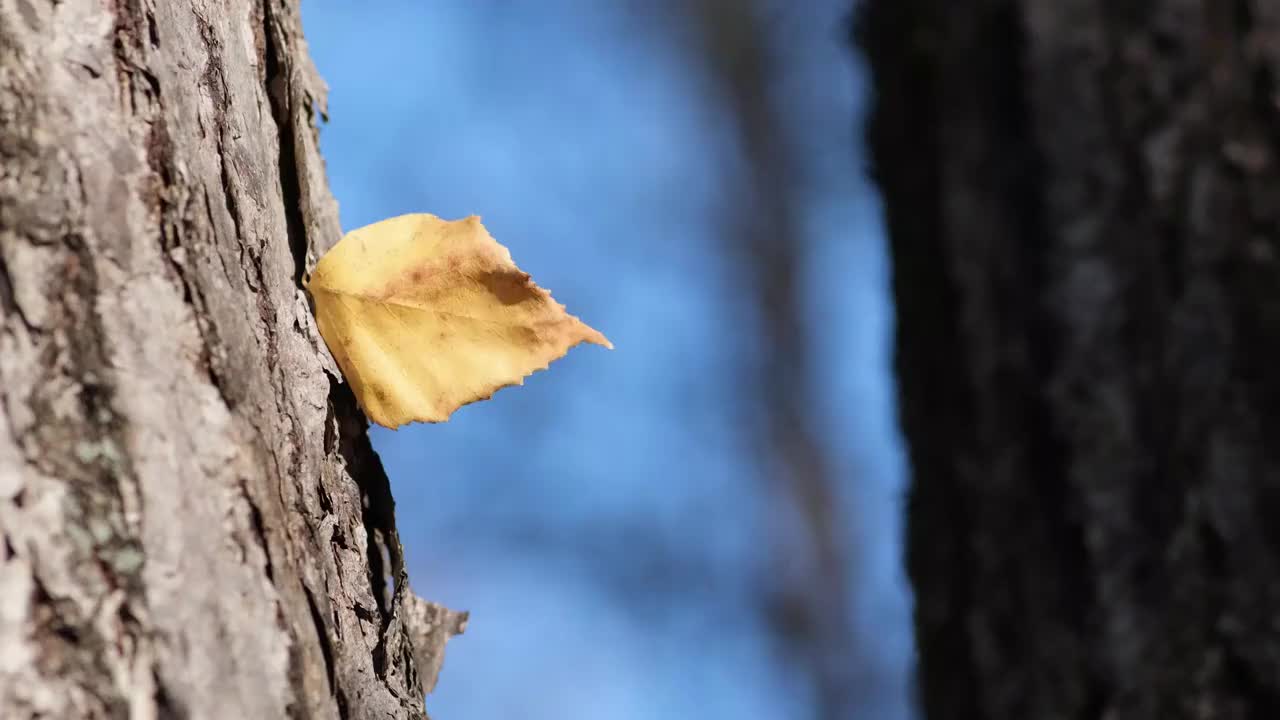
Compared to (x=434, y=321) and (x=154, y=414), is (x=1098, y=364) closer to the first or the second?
(x=434, y=321)

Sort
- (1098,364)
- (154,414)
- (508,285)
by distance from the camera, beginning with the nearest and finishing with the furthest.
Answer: (154,414), (508,285), (1098,364)

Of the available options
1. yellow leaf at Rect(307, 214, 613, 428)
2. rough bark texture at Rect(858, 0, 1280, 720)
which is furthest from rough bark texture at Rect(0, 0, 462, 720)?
rough bark texture at Rect(858, 0, 1280, 720)

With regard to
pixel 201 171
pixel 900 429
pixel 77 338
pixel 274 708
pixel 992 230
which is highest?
pixel 992 230

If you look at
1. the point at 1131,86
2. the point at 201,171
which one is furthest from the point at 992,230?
the point at 201,171

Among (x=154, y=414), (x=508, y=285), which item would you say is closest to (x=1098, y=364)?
(x=508, y=285)

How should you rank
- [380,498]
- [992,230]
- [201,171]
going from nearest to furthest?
[201,171] → [380,498] → [992,230]

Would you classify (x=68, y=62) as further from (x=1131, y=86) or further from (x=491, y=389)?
(x=1131, y=86)

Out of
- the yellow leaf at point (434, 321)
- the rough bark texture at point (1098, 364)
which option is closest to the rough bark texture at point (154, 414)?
the yellow leaf at point (434, 321)
